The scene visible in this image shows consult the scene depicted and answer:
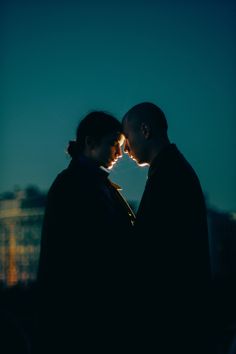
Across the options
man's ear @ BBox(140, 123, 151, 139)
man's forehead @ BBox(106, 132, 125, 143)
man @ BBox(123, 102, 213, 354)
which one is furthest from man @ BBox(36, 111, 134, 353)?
man's ear @ BBox(140, 123, 151, 139)

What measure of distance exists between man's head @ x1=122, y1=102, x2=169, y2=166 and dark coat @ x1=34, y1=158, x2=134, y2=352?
40 centimetres

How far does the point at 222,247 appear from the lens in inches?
3182

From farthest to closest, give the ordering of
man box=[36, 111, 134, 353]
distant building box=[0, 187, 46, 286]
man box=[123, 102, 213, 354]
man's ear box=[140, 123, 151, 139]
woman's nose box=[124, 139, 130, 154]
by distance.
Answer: distant building box=[0, 187, 46, 286], woman's nose box=[124, 139, 130, 154], man's ear box=[140, 123, 151, 139], man box=[36, 111, 134, 353], man box=[123, 102, 213, 354]

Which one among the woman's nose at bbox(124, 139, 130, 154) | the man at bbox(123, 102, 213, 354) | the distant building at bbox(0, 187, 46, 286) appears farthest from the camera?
the distant building at bbox(0, 187, 46, 286)

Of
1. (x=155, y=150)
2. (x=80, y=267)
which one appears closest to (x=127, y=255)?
(x=80, y=267)

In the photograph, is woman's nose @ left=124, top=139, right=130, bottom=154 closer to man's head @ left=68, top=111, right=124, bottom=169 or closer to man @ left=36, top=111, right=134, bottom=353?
man's head @ left=68, top=111, right=124, bottom=169

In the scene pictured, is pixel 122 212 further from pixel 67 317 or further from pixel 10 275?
pixel 10 275

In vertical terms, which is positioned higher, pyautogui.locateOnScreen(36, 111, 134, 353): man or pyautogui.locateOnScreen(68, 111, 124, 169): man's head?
pyautogui.locateOnScreen(68, 111, 124, 169): man's head

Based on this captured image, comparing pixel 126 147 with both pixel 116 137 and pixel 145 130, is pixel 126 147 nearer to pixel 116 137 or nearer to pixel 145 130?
pixel 116 137

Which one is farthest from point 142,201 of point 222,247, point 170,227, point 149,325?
point 222,247

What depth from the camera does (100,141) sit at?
3586 mm

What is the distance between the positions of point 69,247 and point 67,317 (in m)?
0.43

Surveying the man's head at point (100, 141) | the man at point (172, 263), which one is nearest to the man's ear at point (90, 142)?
the man's head at point (100, 141)

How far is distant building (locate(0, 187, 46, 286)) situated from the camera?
80875mm
